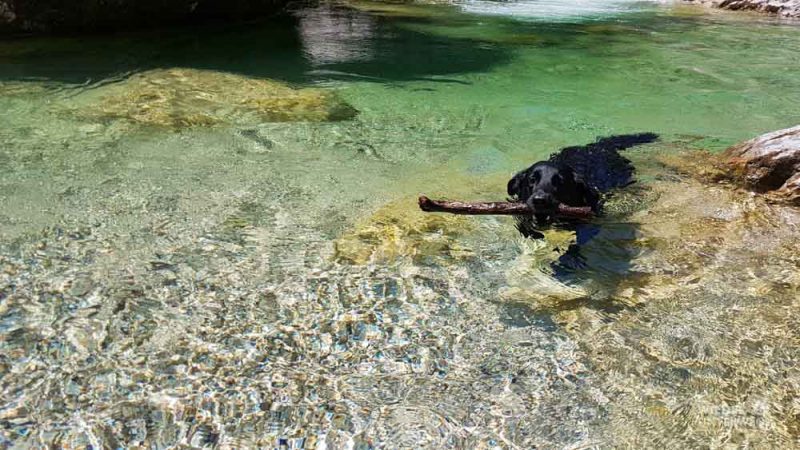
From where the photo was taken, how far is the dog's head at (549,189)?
4406 millimetres

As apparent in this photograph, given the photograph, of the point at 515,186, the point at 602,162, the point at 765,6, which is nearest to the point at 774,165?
the point at 602,162

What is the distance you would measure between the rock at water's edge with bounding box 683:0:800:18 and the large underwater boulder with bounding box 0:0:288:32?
15.5 m

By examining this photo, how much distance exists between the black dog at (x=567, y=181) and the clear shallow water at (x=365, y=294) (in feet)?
0.60

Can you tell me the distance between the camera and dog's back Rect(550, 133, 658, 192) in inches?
224

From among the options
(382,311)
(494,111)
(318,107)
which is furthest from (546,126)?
(382,311)

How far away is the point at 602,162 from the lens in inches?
237

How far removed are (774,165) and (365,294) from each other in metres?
4.09

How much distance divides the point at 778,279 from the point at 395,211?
262cm

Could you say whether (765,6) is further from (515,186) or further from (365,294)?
(365,294)

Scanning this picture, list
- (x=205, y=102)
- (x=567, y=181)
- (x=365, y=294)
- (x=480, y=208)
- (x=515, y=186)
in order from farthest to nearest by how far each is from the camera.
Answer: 1. (x=205, y=102)
2. (x=515, y=186)
3. (x=567, y=181)
4. (x=480, y=208)
5. (x=365, y=294)

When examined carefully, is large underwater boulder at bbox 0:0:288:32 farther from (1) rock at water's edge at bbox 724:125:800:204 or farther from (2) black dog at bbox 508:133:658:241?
(1) rock at water's edge at bbox 724:125:800:204

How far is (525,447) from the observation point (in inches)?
104

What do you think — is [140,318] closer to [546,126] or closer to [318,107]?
[318,107]

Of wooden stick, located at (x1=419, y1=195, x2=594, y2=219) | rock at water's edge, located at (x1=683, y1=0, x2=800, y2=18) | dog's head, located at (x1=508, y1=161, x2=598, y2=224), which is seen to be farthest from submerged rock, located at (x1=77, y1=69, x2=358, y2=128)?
rock at water's edge, located at (x1=683, y1=0, x2=800, y2=18)
